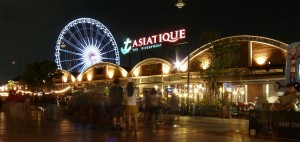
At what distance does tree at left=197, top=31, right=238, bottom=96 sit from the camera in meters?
26.0

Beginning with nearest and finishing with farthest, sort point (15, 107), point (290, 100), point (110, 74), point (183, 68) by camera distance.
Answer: point (290, 100) < point (15, 107) < point (183, 68) < point (110, 74)

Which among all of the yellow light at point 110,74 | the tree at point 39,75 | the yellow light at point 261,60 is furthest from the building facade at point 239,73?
the tree at point 39,75

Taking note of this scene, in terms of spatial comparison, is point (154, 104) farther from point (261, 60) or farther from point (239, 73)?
point (261, 60)

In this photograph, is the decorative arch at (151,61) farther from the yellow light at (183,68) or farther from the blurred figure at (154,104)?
the blurred figure at (154,104)

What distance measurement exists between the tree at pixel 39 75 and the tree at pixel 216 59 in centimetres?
3304

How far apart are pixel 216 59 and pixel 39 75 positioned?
3637cm

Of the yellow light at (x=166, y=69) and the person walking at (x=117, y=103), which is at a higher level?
the yellow light at (x=166, y=69)

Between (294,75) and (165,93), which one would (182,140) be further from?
(165,93)

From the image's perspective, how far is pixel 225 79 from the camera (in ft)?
95.1

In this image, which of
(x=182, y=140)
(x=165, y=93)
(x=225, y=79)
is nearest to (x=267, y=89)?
(x=225, y=79)

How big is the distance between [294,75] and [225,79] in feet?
42.5

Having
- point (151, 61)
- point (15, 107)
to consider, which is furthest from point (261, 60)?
point (15, 107)

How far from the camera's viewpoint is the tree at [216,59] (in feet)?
85.4

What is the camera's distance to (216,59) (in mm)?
26234
